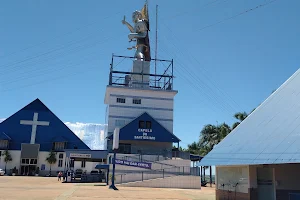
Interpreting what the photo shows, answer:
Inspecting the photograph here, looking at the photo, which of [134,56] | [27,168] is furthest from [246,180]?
[27,168]

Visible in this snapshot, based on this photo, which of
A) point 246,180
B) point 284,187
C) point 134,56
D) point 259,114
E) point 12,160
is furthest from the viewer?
point 12,160

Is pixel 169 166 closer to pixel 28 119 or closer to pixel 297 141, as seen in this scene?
pixel 297 141

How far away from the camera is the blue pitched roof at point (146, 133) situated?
141 ft

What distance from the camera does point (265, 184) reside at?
13391 mm

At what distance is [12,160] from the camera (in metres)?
54.4

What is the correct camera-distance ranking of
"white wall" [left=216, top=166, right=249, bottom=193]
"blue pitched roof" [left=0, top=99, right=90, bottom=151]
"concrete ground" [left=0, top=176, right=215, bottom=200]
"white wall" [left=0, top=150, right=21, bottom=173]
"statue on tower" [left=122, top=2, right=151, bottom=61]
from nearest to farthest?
"white wall" [left=216, top=166, right=249, bottom=193] → "concrete ground" [left=0, top=176, right=215, bottom=200] → "statue on tower" [left=122, top=2, right=151, bottom=61] → "white wall" [left=0, top=150, right=21, bottom=173] → "blue pitched roof" [left=0, top=99, right=90, bottom=151]

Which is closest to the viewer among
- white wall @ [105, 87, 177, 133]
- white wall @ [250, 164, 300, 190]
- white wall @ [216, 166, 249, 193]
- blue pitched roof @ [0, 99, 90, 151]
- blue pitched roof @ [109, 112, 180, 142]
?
white wall @ [250, 164, 300, 190]

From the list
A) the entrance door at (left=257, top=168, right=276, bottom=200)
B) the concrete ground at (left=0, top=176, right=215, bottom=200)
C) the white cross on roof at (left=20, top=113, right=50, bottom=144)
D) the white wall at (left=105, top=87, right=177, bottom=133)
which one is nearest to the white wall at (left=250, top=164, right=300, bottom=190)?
the entrance door at (left=257, top=168, right=276, bottom=200)

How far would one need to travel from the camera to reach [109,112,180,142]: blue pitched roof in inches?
1687

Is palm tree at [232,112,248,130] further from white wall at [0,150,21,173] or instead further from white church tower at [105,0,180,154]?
white wall at [0,150,21,173]

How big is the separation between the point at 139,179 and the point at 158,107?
1742cm

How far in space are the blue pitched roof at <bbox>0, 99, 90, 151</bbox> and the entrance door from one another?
4824cm

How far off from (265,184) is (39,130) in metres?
50.2

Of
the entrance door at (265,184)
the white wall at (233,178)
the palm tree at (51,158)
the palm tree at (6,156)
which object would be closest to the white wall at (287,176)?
the entrance door at (265,184)
